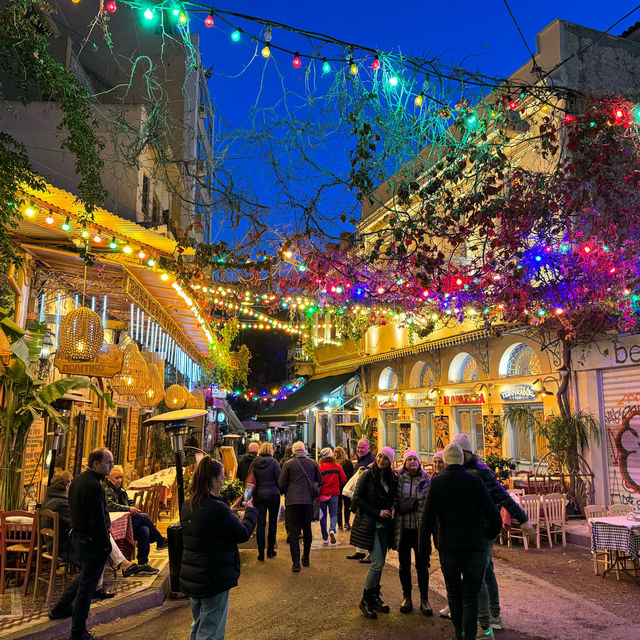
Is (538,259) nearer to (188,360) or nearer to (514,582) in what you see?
(514,582)

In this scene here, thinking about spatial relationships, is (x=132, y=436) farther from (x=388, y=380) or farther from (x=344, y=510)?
(x=388, y=380)

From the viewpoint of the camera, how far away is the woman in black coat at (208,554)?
13.8 feet

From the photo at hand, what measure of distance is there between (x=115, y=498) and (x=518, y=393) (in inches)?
457

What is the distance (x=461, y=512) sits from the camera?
507cm

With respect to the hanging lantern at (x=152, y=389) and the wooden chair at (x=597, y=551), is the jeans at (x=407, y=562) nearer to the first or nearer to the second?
the wooden chair at (x=597, y=551)

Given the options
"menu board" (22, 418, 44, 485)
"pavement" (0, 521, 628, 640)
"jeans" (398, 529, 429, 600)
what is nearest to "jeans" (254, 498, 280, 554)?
"pavement" (0, 521, 628, 640)

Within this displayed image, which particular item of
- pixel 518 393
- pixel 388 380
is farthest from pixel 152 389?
pixel 388 380

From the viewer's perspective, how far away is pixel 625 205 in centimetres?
1112

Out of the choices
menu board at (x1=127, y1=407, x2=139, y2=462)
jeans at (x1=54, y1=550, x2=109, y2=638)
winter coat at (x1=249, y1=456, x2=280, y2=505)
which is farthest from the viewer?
menu board at (x1=127, y1=407, x2=139, y2=462)

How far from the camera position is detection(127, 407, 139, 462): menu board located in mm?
17703

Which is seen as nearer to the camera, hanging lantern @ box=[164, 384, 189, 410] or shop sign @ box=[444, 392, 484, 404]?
hanging lantern @ box=[164, 384, 189, 410]

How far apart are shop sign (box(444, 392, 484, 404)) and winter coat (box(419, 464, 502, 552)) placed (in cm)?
1303

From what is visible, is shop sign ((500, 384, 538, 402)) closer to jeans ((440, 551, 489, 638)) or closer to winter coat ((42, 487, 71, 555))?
jeans ((440, 551, 489, 638))

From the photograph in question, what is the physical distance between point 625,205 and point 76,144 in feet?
32.2
